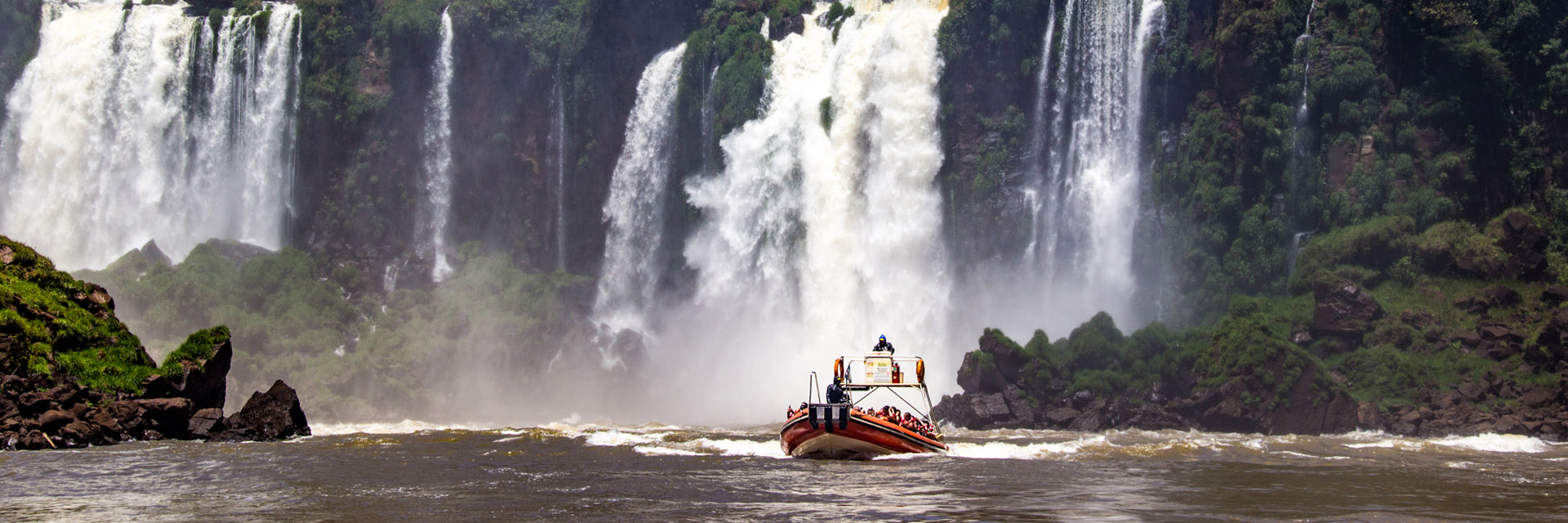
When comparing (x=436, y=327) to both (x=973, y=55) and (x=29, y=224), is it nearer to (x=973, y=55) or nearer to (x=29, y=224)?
(x=29, y=224)

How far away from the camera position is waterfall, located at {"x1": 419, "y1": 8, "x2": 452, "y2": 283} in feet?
213

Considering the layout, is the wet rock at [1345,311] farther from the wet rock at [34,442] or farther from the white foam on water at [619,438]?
the wet rock at [34,442]

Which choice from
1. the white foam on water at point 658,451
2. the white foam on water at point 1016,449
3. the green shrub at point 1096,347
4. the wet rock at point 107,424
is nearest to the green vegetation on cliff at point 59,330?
the wet rock at point 107,424

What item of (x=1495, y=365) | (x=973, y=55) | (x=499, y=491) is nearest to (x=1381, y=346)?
(x=1495, y=365)

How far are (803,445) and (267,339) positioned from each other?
116 ft

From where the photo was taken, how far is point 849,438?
30.4 m

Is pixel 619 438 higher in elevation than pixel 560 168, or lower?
lower

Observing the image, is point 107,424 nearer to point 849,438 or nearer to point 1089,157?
point 849,438

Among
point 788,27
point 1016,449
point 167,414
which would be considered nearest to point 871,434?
point 1016,449

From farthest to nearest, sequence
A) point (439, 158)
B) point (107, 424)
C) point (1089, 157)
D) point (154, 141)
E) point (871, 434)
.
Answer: point (439, 158) → point (154, 141) → point (1089, 157) → point (107, 424) → point (871, 434)

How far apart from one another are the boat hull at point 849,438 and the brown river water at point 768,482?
482mm

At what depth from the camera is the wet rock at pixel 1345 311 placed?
45.2 metres

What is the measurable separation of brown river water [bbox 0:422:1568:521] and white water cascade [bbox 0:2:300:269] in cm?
Result: 3269

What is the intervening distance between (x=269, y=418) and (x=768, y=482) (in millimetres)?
17118
